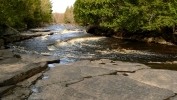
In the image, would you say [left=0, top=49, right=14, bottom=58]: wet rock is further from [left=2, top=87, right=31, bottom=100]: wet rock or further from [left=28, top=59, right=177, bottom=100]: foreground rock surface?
[left=2, top=87, right=31, bottom=100]: wet rock

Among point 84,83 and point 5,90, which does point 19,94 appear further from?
point 84,83

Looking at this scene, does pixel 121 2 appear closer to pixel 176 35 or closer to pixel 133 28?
pixel 133 28

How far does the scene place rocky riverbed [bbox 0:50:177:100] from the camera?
6.88 metres

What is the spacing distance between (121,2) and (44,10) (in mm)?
56017

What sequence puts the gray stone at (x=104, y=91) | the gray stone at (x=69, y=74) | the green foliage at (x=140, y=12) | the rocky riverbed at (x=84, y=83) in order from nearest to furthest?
the gray stone at (x=104, y=91), the rocky riverbed at (x=84, y=83), the gray stone at (x=69, y=74), the green foliage at (x=140, y=12)

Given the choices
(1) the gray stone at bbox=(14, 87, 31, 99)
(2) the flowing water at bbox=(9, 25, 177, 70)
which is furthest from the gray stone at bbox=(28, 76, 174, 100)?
(2) the flowing water at bbox=(9, 25, 177, 70)

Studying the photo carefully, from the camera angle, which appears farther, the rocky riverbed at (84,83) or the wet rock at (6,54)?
the wet rock at (6,54)

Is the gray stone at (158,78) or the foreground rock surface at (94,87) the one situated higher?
the foreground rock surface at (94,87)

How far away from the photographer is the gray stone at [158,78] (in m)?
8.09

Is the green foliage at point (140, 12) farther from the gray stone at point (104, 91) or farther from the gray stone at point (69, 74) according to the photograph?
the gray stone at point (104, 91)

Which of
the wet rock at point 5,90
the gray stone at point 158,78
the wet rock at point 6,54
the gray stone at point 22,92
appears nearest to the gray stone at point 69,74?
the gray stone at point 22,92

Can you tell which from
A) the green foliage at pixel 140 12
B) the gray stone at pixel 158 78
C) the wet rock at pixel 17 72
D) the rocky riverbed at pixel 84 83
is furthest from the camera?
the green foliage at pixel 140 12

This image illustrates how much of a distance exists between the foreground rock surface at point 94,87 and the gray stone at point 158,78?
0.14 meters

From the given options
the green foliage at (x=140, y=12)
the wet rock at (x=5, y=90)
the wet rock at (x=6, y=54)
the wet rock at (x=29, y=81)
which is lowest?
the wet rock at (x=29, y=81)
